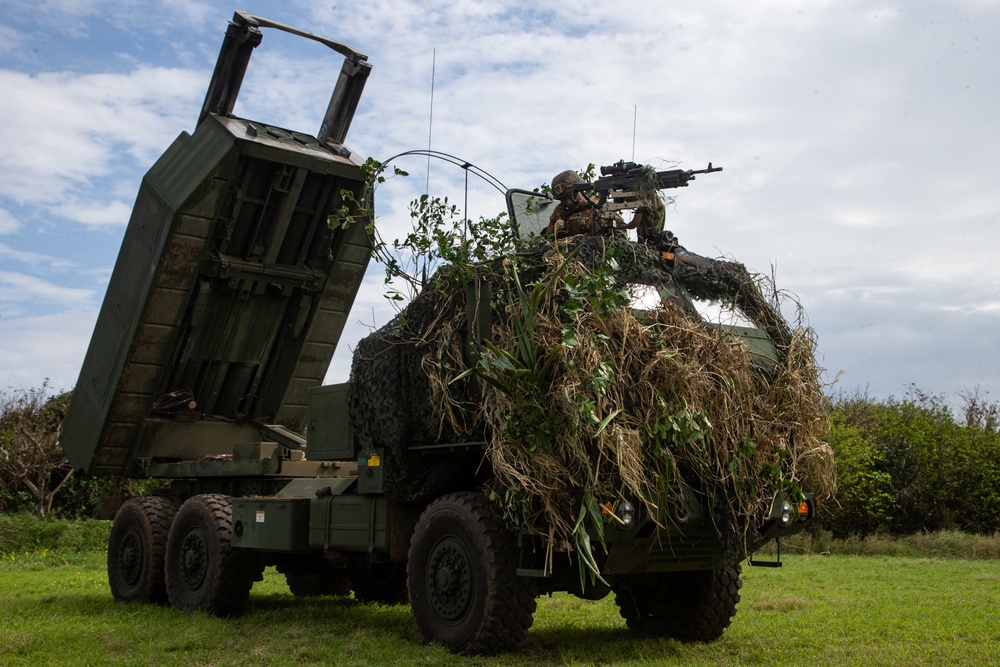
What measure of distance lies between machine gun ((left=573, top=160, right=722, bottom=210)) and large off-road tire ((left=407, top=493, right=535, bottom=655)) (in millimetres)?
2546

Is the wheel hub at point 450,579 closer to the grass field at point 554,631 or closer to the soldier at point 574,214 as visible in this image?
the grass field at point 554,631

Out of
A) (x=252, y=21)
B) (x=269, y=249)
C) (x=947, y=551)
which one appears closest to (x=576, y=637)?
(x=269, y=249)

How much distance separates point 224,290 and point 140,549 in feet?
9.15

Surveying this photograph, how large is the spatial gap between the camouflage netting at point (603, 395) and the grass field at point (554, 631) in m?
1.03

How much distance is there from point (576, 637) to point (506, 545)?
5.66 feet

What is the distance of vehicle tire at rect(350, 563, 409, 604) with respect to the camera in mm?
10174

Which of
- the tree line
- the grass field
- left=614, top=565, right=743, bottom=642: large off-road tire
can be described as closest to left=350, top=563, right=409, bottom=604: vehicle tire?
Answer: the grass field

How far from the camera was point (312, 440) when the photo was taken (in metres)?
8.34

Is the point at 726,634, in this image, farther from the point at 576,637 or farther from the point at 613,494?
the point at 613,494

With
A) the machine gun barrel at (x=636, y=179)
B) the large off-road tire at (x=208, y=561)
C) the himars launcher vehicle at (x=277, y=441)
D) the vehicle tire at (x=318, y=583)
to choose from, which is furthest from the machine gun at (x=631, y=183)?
the vehicle tire at (x=318, y=583)

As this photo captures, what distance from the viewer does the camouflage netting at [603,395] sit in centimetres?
602

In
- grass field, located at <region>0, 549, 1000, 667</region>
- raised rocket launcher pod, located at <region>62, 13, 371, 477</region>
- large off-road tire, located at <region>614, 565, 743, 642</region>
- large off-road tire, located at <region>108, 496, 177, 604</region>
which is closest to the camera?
grass field, located at <region>0, 549, 1000, 667</region>

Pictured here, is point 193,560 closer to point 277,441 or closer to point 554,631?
point 277,441

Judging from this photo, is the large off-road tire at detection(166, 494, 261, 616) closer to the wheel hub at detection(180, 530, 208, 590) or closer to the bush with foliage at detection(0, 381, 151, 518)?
the wheel hub at detection(180, 530, 208, 590)
